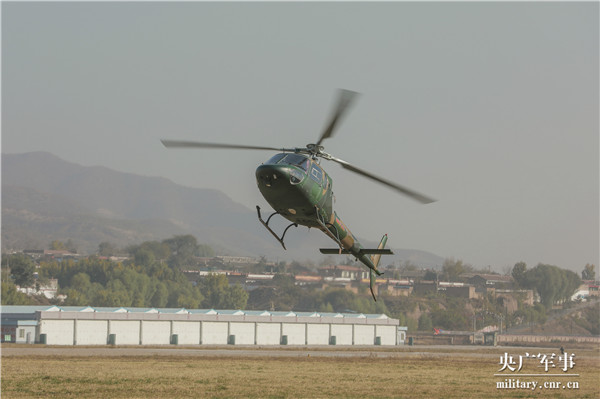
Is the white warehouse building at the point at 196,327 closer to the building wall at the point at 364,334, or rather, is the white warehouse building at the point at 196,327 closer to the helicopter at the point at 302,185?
the building wall at the point at 364,334

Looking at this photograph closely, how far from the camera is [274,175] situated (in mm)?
30281

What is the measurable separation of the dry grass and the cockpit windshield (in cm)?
1837

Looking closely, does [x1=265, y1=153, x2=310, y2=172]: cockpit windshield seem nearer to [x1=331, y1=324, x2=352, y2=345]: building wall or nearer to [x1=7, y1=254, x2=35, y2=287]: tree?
[x1=331, y1=324, x2=352, y2=345]: building wall

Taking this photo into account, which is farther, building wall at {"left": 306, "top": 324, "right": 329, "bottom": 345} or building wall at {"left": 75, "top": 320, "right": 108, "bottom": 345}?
building wall at {"left": 306, "top": 324, "right": 329, "bottom": 345}

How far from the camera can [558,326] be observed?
7849 inches

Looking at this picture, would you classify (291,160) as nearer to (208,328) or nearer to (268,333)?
(208,328)

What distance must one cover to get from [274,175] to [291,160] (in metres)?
1.11

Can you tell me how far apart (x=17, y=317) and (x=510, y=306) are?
11586 centimetres

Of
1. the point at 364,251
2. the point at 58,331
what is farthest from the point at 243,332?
the point at 364,251

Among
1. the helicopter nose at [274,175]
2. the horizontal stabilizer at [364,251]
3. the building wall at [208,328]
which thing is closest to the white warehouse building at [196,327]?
the building wall at [208,328]

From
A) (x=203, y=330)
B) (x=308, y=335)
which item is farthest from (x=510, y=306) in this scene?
(x=203, y=330)

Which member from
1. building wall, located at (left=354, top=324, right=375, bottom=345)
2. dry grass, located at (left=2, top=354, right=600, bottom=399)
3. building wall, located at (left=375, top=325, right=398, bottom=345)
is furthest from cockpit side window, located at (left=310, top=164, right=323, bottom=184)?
building wall, located at (left=375, top=325, right=398, bottom=345)

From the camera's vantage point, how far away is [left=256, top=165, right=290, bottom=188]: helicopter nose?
99.2ft

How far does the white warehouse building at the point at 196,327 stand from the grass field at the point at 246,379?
124 ft
